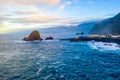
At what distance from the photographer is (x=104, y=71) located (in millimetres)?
46656

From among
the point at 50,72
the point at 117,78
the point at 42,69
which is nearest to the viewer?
the point at 117,78

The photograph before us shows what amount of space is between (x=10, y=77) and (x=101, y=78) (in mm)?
19700

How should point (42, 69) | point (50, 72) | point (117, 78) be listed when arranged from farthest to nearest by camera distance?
point (42, 69) → point (50, 72) → point (117, 78)

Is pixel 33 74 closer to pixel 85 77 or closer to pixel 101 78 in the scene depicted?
pixel 85 77

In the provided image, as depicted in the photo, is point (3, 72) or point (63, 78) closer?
point (63, 78)

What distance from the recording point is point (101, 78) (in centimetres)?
4044

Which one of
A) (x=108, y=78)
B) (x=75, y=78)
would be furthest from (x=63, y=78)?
(x=108, y=78)

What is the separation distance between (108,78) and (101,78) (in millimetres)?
1488

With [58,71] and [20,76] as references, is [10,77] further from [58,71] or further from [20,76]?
[58,71]

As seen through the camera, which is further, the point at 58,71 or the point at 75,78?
the point at 58,71

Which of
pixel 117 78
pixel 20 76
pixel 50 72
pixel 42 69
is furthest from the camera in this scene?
pixel 42 69

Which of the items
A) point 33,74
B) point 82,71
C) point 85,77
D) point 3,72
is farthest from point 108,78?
point 3,72

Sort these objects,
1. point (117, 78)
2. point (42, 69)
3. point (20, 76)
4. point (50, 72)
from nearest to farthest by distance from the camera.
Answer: point (117, 78)
point (20, 76)
point (50, 72)
point (42, 69)

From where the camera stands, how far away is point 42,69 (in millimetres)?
50062
